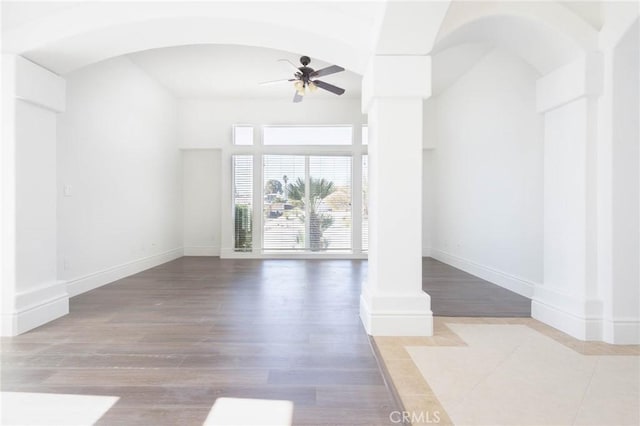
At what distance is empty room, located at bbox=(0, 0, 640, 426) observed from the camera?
1954 mm

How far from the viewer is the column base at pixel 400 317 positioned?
2.79m

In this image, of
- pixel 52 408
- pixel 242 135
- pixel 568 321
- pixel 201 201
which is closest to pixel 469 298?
pixel 568 321

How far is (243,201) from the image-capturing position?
287 inches

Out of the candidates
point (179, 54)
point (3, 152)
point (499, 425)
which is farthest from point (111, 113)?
point (499, 425)

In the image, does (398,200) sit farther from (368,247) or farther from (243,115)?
(243,115)

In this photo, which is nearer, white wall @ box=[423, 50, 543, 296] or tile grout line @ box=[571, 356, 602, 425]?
tile grout line @ box=[571, 356, 602, 425]

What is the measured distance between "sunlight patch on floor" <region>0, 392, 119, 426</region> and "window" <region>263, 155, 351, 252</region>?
538 cm

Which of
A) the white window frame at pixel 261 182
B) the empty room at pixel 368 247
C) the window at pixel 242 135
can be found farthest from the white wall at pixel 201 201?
the empty room at pixel 368 247

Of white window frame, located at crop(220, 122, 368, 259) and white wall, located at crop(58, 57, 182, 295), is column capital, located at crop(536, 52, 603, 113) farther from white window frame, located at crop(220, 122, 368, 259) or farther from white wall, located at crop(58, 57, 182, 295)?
white wall, located at crop(58, 57, 182, 295)

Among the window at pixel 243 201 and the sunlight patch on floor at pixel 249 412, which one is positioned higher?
the window at pixel 243 201

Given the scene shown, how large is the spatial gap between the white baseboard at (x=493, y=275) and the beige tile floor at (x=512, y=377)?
88 cm

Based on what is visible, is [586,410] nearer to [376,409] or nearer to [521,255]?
[376,409]

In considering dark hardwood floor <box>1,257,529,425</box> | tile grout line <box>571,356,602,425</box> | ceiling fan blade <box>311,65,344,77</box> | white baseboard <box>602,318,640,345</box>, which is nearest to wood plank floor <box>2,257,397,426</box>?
dark hardwood floor <box>1,257,529,425</box>

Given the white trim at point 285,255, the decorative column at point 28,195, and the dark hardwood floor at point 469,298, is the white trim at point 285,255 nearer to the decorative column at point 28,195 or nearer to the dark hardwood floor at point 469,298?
the dark hardwood floor at point 469,298
